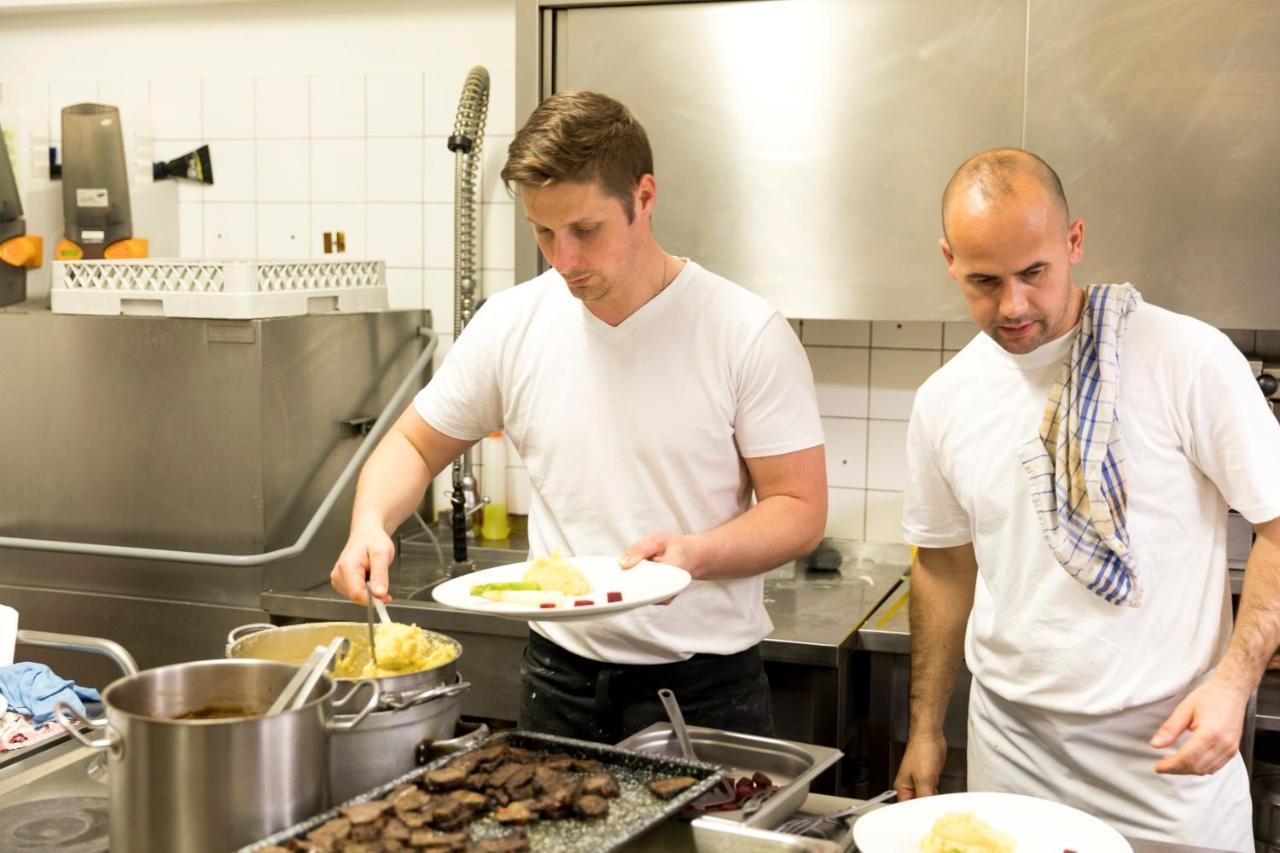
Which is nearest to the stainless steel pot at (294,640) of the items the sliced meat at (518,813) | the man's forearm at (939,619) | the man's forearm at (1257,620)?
the sliced meat at (518,813)

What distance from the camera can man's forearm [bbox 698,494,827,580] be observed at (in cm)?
174

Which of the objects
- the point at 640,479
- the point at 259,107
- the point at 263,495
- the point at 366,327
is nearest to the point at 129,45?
the point at 259,107

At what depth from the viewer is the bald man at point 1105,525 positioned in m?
1.67

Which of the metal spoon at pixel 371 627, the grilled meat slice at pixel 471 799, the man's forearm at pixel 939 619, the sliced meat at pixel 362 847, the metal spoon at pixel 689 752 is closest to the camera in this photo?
the sliced meat at pixel 362 847

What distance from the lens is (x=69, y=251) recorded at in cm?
329

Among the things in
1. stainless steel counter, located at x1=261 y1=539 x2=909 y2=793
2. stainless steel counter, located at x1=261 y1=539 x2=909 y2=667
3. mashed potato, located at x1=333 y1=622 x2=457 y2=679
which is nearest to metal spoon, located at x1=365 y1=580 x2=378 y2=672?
mashed potato, located at x1=333 y1=622 x2=457 y2=679

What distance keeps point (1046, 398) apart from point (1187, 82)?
101 centimetres

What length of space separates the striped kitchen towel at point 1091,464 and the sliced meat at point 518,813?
79 cm

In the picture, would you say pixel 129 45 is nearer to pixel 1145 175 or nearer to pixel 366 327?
pixel 366 327

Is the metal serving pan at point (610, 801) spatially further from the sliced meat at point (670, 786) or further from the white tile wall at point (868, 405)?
the white tile wall at point (868, 405)

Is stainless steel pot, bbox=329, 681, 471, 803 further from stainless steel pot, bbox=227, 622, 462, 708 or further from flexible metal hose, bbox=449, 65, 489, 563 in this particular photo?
flexible metal hose, bbox=449, 65, 489, 563

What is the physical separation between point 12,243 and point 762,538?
7.61ft

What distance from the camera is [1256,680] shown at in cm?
163

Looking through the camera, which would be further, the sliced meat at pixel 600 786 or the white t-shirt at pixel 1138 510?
the white t-shirt at pixel 1138 510
